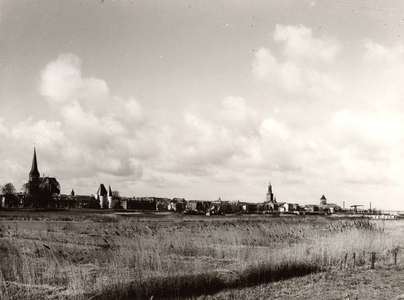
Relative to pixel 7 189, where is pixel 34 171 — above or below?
above

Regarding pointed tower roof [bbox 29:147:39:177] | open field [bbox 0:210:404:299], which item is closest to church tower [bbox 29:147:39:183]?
pointed tower roof [bbox 29:147:39:177]

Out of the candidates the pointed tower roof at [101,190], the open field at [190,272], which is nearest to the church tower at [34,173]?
the pointed tower roof at [101,190]

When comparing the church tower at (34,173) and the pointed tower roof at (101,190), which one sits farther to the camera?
the pointed tower roof at (101,190)

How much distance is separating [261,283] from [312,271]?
3355 mm

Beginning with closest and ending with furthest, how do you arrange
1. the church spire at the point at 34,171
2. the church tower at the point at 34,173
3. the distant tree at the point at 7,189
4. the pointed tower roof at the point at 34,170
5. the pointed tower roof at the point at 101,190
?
1. the distant tree at the point at 7,189
2. the church tower at the point at 34,173
3. the church spire at the point at 34,171
4. the pointed tower roof at the point at 34,170
5. the pointed tower roof at the point at 101,190

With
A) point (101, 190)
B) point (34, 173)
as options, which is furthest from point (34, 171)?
point (101, 190)

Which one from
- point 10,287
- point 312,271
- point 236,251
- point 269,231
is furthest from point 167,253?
point 269,231

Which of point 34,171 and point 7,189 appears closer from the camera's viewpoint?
point 7,189

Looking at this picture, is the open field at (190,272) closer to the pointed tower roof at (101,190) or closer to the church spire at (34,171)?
the church spire at (34,171)

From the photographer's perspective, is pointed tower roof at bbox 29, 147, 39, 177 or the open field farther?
pointed tower roof at bbox 29, 147, 39, 177

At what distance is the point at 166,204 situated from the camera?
611 ft

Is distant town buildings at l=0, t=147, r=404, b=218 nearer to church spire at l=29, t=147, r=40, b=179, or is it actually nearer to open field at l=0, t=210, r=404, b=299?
church spire at l=29, t=147, r=40, b=179

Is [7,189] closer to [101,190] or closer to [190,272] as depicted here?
[101,190]

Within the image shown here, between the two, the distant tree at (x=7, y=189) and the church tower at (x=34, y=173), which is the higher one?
the church tower at (x=34, y=173)
